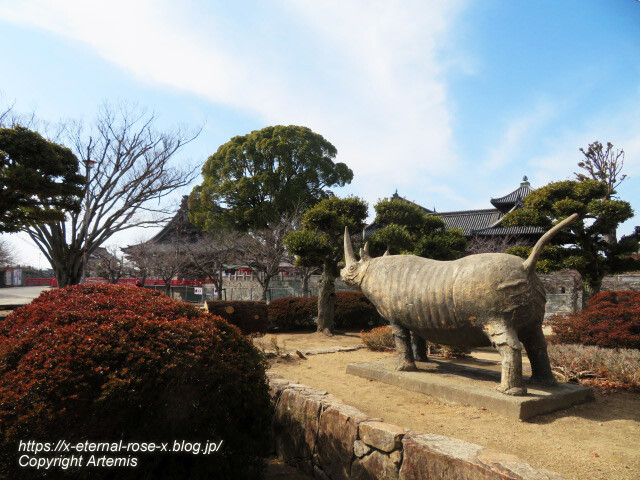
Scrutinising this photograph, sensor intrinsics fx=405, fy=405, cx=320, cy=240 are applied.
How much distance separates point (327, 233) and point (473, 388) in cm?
686

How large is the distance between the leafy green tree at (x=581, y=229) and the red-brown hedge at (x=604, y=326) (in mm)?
2790

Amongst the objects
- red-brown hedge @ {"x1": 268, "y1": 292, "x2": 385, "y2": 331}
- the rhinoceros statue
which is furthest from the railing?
the rhinoceros statue

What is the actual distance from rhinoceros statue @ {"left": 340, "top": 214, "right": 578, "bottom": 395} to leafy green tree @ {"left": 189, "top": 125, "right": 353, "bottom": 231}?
20.4 m

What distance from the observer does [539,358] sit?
4656mm

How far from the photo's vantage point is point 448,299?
459 centimetres

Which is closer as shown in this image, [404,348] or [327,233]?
[404,348]

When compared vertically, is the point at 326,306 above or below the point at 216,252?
below

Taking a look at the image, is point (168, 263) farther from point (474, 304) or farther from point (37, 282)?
point (37, 282)

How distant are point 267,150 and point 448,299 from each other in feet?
77.2

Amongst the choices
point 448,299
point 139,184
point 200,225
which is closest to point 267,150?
point 200,225

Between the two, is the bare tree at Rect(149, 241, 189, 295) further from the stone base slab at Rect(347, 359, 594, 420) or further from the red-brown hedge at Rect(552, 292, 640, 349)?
the red-brown hedge at Rect(552, 292, 640, 349)

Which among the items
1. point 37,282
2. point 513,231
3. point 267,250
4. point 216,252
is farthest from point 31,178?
point 37,282

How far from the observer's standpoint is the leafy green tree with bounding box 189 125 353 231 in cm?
2611

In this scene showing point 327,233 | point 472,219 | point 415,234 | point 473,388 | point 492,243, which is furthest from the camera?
point 472,219
